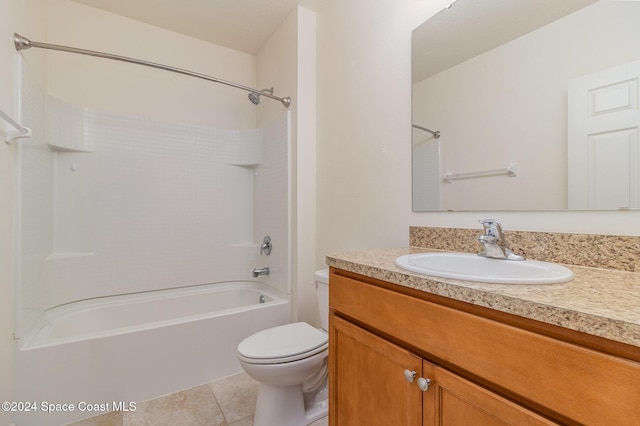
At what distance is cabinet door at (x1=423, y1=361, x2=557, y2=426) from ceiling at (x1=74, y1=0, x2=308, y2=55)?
230 cm

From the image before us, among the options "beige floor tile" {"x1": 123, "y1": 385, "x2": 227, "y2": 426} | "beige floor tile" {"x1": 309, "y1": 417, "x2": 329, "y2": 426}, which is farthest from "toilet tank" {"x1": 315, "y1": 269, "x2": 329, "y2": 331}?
"beige floor tile" {"x1": 123, "y1": 385, "x2": 227, "y2": 426}

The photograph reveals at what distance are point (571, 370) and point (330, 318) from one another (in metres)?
0.72

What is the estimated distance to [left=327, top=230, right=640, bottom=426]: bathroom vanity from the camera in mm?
435

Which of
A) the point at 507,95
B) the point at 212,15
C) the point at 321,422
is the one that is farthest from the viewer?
the point at 212,15

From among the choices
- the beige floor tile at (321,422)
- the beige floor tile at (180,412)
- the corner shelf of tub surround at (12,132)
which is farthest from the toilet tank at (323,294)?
the corner shelf of tub surround at (12,132)

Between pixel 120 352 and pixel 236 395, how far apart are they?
68cm

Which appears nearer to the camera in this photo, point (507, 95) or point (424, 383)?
point (424, 383)

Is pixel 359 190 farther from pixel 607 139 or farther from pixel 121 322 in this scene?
pixel 121 322

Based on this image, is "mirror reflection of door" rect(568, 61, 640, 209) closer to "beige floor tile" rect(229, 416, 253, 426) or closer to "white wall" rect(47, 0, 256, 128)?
"beige floor tile" rect(229, 416, 253, 426)

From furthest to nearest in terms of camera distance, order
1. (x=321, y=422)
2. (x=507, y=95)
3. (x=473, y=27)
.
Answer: (x=321, y=422), (x=473, y=27), (x=507, y=95)

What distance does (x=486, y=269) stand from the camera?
94 cm

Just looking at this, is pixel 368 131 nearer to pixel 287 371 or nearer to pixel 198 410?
pixel 287 371

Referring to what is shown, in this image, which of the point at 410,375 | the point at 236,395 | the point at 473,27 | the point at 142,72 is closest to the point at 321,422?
the point at 236,395

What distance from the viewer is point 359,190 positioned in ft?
5.51
